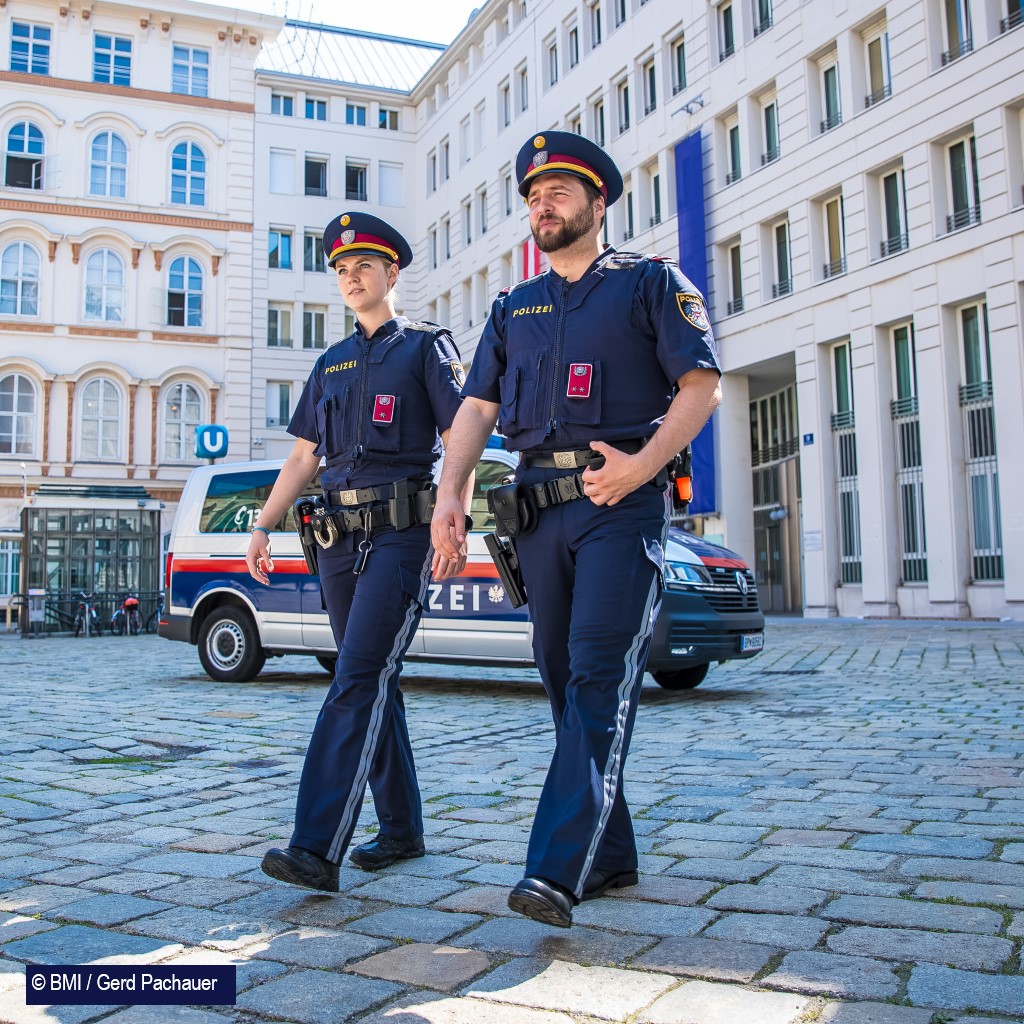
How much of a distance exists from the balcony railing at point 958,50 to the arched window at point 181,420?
25.5 metres

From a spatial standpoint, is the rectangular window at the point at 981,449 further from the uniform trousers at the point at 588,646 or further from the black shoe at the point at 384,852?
the uniform trousers at the point at 588,646

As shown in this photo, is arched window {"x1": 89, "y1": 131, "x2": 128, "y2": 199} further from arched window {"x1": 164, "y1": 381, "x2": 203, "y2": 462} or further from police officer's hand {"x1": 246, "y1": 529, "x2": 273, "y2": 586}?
police officer's hand {"x1": 246, "y1": 529, "x2": 273, "y2": 586}

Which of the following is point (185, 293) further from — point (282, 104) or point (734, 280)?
point (734, 280)

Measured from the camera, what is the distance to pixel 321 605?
10.4 meters

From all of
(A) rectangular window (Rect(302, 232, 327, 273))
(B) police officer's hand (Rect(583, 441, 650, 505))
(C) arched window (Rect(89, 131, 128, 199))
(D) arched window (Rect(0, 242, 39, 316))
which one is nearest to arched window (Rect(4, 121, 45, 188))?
(C) arched window (Rect(89, 131, 128, 199))

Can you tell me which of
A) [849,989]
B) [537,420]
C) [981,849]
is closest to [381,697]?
[537,420]

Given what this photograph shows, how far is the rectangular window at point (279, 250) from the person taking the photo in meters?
42.6

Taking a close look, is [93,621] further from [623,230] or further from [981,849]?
[981,849]

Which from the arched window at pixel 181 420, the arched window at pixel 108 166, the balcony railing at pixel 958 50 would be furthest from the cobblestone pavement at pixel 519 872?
the arched window at pixel 108 166

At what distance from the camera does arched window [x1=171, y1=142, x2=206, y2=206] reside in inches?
1540

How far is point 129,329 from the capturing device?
124 ft

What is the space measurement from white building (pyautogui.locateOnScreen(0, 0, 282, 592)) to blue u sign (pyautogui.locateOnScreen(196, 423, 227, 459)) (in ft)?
16.3

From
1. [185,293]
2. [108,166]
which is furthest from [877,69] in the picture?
[108,166]

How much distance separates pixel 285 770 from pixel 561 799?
3219 mm
